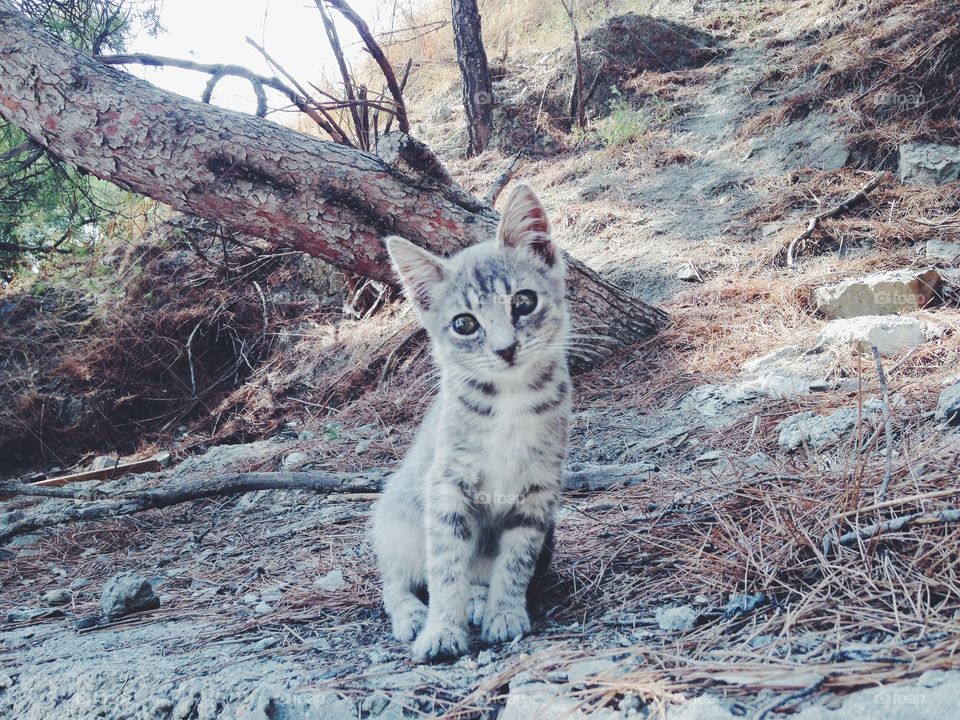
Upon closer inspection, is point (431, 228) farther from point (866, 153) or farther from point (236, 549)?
point (866, 153)

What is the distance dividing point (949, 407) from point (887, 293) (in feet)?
6.57

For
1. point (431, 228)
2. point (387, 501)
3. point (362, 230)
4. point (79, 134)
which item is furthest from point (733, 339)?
point (79, 134)

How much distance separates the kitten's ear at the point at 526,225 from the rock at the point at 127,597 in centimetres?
200

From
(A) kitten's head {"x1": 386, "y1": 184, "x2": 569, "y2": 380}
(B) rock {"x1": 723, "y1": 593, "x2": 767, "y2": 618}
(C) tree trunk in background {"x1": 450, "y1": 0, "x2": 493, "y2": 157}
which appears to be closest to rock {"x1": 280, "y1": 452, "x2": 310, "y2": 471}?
(A) kitten's head {"x1": 386, "y1": 184, "x2": 569, "y2": 380}

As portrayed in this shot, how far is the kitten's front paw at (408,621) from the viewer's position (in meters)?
2.13

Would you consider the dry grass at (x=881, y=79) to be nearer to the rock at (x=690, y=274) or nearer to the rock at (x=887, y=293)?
the rock at (x=690, y=274)

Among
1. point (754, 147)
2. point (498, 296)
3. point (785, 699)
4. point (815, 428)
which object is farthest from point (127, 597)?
point (754, 147)

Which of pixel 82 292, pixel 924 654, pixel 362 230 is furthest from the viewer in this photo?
pixel 82 292

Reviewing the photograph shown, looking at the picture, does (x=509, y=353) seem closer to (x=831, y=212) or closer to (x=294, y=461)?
(x=294, y=461)

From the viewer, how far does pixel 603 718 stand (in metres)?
1.36

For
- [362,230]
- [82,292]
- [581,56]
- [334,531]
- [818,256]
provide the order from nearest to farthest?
[334,531]
[362,230]
[818,256]
[82,292]
[581,56]

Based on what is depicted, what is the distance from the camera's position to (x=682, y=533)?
227 centimetres

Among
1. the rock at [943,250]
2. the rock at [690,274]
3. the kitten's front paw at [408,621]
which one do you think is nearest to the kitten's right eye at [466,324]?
the kitten's front paw at [408,621]

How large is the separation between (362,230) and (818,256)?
138 inches
